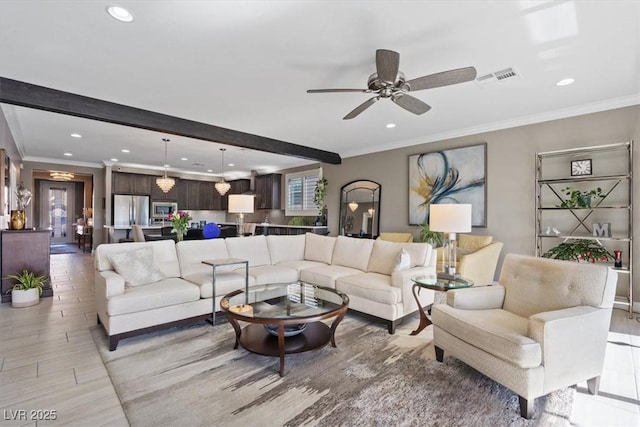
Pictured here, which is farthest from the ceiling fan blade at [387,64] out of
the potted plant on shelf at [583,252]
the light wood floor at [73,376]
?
the potted plant on shelf at [583,252]

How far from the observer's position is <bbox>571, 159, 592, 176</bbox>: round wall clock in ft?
13.0

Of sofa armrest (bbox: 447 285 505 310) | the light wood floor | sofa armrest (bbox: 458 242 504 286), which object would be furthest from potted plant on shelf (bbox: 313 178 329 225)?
sofa armrest (bbox: 447 285 505 310)

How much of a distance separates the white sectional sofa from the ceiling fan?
1.69 m

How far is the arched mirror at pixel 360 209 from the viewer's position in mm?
6449

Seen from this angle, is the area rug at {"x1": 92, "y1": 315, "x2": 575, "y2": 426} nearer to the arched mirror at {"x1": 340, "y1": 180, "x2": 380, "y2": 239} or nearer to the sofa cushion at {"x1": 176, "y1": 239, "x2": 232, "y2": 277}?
the sofa cushion at {"x1": 176, "y1": 239, "x2": 232, "y2": 277}

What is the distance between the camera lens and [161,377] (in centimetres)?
224

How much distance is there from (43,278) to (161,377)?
3309mm

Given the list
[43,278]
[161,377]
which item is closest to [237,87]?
[161,377]

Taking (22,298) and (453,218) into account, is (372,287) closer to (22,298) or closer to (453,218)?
(453,218)

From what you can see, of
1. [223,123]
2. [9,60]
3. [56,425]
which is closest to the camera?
[56,425]

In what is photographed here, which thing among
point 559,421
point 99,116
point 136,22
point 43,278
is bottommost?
point 559,421

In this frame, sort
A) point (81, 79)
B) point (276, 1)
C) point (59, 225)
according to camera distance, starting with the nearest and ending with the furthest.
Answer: point (276, 1) < point (81, 79) < point (59, 225)

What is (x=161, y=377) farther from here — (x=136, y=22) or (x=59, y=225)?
(x=59, y=225)

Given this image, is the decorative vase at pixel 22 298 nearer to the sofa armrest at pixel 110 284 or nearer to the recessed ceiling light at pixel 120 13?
the sofa armrest at pixel 110 284
